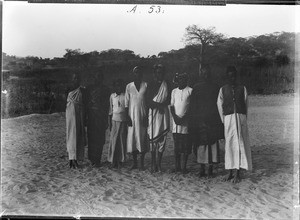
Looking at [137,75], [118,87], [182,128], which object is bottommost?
[182,128]

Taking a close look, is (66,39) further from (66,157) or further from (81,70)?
(66,157)

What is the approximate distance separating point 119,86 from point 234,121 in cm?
139

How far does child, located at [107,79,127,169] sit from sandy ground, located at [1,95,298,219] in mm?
102

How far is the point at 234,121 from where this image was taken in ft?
13.6

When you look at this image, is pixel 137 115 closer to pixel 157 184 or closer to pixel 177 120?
pixel 177 120

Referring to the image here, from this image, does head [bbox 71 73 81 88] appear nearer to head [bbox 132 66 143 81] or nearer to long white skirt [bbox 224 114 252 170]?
head [bbox 132 66 143 81]

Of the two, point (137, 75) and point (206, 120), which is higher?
point (137, 75)

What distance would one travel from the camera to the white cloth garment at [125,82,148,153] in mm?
4258

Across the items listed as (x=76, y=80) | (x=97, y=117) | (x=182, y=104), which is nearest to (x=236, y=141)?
(x=182, y=104)

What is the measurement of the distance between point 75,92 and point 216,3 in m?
1.94

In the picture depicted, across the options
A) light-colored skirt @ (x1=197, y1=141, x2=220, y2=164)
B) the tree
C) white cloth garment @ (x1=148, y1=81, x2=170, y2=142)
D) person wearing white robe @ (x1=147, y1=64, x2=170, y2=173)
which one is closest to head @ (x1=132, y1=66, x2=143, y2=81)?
person wearing white robe @ (x1=147, y1=64, x2=170, y2=173)

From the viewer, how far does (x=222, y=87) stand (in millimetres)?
4156

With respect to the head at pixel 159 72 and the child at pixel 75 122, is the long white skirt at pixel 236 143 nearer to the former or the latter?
the head at pixel 159 72

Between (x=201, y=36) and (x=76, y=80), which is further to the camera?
(x=76, y=80)
